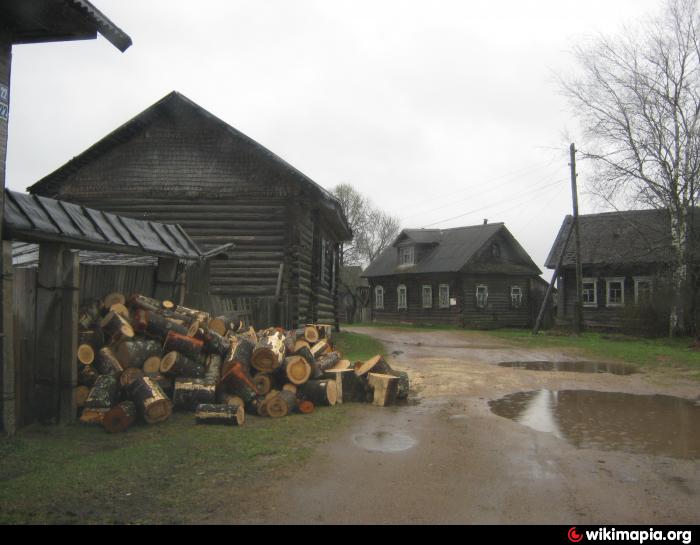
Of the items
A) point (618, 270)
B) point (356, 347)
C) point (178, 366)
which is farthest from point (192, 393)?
point (618, 270)

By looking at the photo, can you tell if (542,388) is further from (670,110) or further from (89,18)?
(670,110)

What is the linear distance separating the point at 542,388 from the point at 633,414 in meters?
2.53

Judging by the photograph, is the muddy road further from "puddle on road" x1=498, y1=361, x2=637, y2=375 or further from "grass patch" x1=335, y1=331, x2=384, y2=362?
"grass patch" x1=335, y1=331, x2=384, y2=362

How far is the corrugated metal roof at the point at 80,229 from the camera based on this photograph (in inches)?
263

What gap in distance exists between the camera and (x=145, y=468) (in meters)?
5.50

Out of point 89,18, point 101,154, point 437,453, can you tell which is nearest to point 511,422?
point 437,453

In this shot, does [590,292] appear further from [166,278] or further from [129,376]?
[129,376]

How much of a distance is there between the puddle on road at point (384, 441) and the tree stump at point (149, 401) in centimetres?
232

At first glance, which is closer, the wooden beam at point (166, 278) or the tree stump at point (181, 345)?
the tree stump at point (181, 345)

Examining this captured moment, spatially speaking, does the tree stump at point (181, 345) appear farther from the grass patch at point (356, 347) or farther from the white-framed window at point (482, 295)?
the white-framed window at point (482, 295)

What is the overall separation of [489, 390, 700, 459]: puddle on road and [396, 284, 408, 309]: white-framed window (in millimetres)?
29357

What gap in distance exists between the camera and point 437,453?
21.0ft
